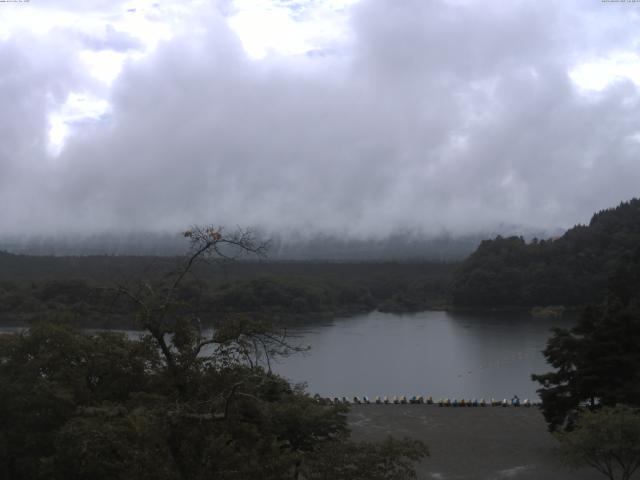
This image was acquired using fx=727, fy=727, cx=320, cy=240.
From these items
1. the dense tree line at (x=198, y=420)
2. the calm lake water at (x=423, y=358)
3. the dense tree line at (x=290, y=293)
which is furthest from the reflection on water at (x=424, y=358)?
the dense tree line at (x=198, y=420)

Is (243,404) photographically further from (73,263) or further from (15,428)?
(73,263)

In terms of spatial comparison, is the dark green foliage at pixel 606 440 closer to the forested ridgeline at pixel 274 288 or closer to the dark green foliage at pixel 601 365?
the dark green foliage at pixel 601 365

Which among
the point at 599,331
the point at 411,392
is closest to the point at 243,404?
the point at 599,331

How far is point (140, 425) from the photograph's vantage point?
17.3 ft

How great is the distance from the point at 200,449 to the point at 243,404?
21.4 inches

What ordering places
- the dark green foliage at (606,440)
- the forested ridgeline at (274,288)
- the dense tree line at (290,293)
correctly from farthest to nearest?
the forested ridgeline at (274,288) < the dense tree line at (290,293) < the dark green foliage at (606,440)

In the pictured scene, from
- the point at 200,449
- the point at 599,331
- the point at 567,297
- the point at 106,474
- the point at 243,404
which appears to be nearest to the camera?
the point at 200,449

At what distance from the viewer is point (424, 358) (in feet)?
127

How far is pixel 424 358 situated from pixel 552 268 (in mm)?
32405

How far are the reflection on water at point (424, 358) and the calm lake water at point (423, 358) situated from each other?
0.04 m

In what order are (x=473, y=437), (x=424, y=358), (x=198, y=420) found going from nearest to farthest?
1. (x=198, y=420)
2. (x=473, y=437)
3. (x=424, y=358)

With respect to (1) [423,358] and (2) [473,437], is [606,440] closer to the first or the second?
(2) [473,437]

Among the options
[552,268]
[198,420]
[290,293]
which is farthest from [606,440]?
[552,268]

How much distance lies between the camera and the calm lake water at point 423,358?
101ft
